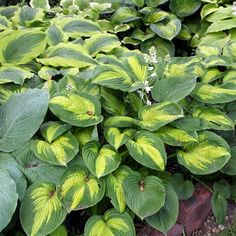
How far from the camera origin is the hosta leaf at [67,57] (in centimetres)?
245

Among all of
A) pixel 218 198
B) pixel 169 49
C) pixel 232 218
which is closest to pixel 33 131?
pixel 218 198

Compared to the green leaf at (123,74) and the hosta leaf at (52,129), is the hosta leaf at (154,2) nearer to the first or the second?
the green leaf at (123,74)

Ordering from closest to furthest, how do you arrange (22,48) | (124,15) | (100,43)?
1. (22,48)
2. (100,43)
3. (124,15)

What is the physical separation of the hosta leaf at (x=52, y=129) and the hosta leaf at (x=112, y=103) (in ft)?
0.77

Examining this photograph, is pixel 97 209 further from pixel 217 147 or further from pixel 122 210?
pixel 217 147

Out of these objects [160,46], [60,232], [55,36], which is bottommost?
[160,46]

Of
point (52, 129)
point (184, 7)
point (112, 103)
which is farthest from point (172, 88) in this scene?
point (184, 7)

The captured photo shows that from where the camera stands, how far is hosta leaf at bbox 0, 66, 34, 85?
2.25m

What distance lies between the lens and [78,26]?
116 inches

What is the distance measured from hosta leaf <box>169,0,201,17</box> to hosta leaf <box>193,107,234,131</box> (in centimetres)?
140

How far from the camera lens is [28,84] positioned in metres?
2.34

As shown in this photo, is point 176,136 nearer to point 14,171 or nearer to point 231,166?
point 231,166

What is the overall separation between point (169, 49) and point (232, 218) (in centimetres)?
139

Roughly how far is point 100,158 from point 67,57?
0.82 metres
